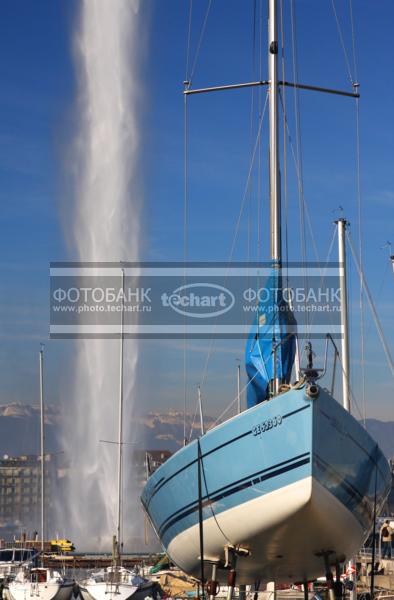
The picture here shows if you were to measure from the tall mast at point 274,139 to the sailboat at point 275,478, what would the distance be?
36mm

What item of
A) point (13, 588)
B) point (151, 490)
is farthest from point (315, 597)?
point (13, 588)

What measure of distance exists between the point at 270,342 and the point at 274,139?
5376 mm

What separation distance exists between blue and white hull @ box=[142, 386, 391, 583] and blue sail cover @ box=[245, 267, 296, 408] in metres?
2.21

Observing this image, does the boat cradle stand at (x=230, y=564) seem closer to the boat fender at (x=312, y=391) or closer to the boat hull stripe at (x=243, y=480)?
the boat hull stripe at (x=243, y=480)

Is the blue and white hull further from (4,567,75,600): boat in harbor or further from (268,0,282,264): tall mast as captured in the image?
(4,567,75,600): boat in harbor

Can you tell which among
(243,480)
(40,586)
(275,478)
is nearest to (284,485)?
(275,478)

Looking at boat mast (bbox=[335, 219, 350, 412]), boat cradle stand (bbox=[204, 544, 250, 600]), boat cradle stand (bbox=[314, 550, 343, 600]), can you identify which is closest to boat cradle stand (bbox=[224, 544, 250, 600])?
boat cradle stand (bbox=[204, 544, 250, 600])

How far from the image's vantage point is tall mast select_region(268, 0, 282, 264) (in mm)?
23641

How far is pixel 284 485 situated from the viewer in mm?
18922

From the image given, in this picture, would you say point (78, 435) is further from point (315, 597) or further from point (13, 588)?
point (315, 597)

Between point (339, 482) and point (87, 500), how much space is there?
8460 centimetres

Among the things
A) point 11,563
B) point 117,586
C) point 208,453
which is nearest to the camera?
point 208,453

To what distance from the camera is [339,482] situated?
1939 cm

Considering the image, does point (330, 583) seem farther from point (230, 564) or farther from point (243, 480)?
point (243, 480)
